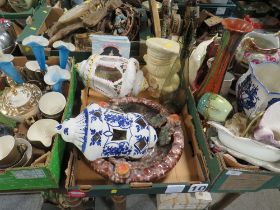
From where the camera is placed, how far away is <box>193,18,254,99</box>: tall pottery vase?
604 mm

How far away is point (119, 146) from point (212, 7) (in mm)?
967

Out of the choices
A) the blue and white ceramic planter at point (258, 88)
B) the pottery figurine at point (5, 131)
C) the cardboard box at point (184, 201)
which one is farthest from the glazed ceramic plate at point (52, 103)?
the cardboard box at point (184, 201)

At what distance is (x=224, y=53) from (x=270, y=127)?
22 cm

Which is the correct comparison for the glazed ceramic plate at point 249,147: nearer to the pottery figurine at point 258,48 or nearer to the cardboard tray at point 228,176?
the cardboard tray at point 228,176

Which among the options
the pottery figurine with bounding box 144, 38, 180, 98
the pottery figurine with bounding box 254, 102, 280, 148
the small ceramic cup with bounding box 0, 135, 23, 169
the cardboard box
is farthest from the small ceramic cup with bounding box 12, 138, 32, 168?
the cardboard box

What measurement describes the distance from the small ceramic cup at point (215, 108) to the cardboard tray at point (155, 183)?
78 millimetres

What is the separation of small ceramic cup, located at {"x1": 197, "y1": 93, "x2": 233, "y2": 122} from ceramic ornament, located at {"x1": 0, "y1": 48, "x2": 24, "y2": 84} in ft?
1.86

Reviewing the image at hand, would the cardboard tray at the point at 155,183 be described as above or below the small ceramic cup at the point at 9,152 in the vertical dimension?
below

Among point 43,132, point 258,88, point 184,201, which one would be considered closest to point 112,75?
point 43,132

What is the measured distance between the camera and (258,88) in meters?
0.64

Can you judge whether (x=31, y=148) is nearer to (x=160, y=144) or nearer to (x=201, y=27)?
(x=160, y=144)

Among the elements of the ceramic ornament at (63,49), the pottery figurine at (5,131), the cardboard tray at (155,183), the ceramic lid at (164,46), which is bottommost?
the cardboard tray at (155,183)

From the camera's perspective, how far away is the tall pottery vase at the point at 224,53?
0.60 meters

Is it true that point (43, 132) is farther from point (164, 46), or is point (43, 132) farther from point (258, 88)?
point (258, 88)
